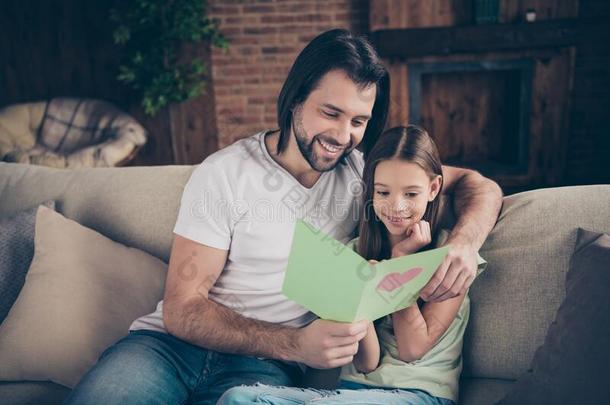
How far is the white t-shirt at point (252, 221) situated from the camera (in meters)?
1.27

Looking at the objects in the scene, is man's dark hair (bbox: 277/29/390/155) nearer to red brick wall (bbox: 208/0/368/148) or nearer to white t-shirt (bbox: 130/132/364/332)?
white t-shirt (bbox: 130/132/364/332)

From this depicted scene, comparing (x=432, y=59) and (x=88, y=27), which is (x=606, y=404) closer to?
(x=432, y=59)

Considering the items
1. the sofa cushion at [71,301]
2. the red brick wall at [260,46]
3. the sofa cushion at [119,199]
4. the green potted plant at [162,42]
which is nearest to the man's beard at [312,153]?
the sofa cushion at [119,199]

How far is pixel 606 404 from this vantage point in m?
0.94

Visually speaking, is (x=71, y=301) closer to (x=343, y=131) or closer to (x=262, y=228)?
(x=262, y=228)

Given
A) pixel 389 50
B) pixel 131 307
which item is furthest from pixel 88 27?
pixel 131 307

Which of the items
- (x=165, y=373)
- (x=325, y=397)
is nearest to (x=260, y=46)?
(x=165, y=373)

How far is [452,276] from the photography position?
1090 millimetres

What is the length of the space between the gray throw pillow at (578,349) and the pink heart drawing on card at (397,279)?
1.06 feet

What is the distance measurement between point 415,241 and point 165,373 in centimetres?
59

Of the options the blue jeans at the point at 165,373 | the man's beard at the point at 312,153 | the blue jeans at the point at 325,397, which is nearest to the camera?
the blue jeans at the point at 325,397

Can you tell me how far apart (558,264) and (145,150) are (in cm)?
351

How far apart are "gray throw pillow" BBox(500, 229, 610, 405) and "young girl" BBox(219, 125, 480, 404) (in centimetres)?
15

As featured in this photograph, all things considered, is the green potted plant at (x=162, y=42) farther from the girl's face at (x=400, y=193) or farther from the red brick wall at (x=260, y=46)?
the girl's face at (x=400, y=193)
